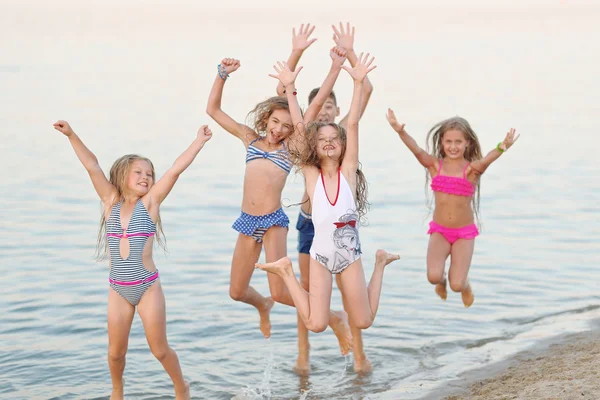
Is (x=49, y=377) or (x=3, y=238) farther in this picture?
(x=3, y=238)

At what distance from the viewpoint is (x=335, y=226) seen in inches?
290

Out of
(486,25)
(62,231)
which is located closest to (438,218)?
(62,231)

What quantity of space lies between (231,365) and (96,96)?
52.3ft

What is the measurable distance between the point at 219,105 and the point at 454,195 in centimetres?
248

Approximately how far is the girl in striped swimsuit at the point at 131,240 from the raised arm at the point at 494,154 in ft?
9.98

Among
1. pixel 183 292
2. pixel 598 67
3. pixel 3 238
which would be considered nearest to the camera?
pixel 183 292

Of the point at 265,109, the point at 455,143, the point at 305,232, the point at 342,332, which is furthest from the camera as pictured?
the point at 455,143

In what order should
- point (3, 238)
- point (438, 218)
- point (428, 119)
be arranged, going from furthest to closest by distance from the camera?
point (428, 119) < point (3, 238) < point (438, 218)

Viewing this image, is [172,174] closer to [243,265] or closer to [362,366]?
[243,265]

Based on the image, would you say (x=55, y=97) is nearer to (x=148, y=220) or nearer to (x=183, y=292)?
(x=183, y=292)

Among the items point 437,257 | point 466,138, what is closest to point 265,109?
point 466,138

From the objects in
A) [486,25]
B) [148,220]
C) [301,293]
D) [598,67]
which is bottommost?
[301,293]

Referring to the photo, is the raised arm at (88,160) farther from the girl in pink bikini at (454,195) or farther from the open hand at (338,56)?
the girl in pink bikini at (454,195)

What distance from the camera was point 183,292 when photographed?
1123 centimetres
